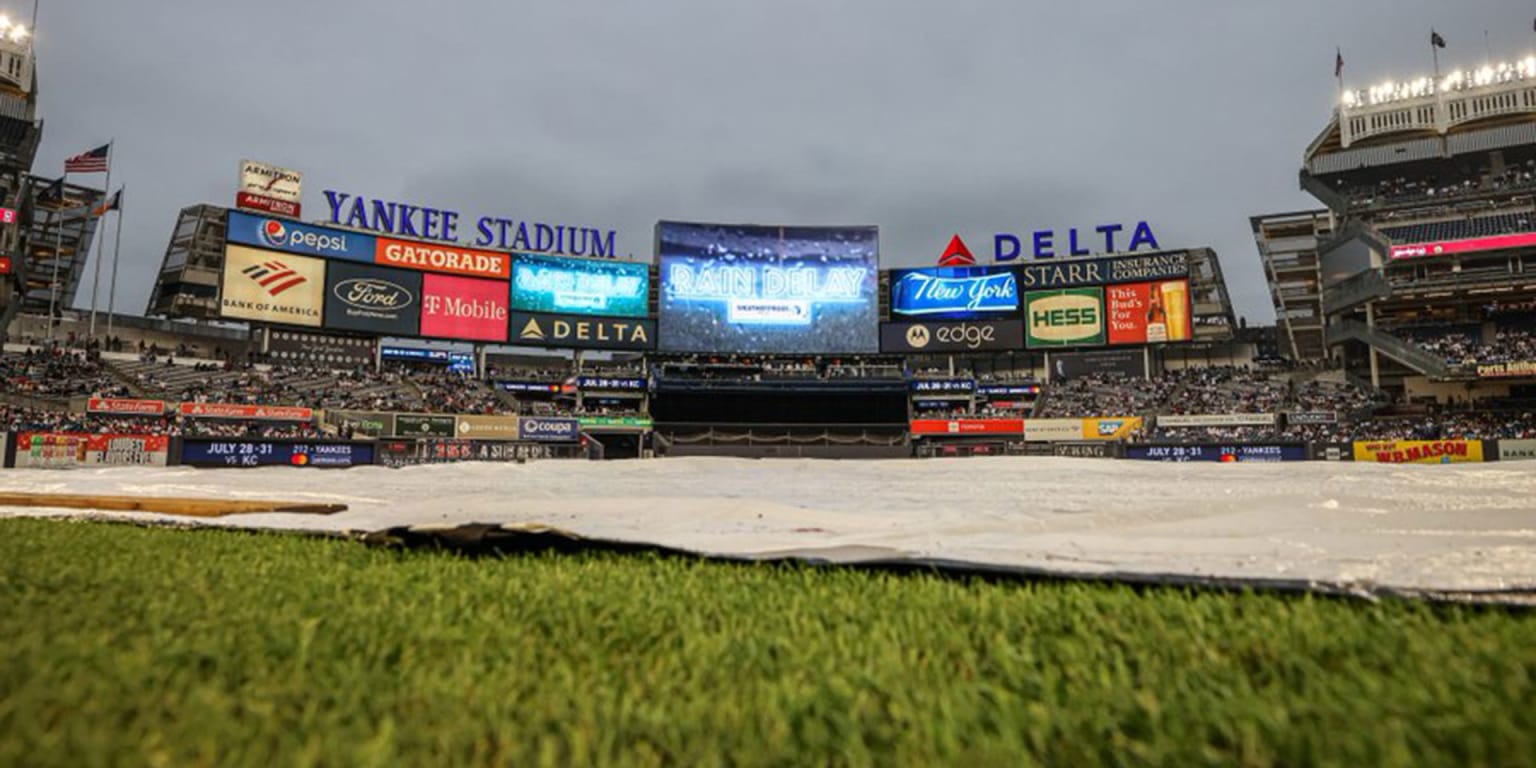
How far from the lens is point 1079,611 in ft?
7.20

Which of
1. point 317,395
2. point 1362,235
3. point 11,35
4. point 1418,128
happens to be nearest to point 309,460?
point 317,395

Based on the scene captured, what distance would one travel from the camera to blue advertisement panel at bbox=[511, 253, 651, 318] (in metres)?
38.1

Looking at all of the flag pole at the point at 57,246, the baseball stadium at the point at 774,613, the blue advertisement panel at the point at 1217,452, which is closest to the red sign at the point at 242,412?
the flag pole at the point at 57,246

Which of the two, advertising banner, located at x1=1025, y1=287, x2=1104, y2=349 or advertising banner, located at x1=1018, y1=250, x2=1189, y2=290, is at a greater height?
advertising banner, located at x1=1018, y1=250, x2=1189, y2=290

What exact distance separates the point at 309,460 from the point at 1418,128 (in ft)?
168

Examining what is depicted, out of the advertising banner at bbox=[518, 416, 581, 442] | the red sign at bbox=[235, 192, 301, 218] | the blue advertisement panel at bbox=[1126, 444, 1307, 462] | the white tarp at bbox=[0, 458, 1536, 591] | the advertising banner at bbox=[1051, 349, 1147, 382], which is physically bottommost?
the blue advertisement panel at bbox=[1126, 444, 1307, 462]

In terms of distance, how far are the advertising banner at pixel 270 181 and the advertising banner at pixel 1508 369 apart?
2001 inches

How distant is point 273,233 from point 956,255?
31434mm

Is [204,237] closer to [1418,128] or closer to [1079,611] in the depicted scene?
[1079,611]

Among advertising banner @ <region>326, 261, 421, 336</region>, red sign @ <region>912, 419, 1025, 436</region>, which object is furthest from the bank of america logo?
red sign @ <region>912, 419, 1025, 436</region>

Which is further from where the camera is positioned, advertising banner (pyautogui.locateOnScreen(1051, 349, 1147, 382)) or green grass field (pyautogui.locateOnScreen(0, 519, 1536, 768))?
advertising banner (pyautogui.locateOnScreen(1051, 349, 1147, 382))

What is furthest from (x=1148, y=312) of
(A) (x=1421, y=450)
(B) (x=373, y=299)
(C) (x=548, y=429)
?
(B) (x=373, y=299)

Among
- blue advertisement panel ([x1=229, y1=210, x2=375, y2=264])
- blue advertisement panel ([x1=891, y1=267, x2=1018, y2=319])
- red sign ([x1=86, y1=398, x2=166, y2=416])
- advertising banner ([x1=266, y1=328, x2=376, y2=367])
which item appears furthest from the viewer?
blue advertisement panel ([x1=891, y1=267, x2=1018, y2=319])

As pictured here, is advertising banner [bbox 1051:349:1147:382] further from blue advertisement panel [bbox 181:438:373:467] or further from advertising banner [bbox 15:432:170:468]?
advertising banner [bbox 15:432:170:468]
